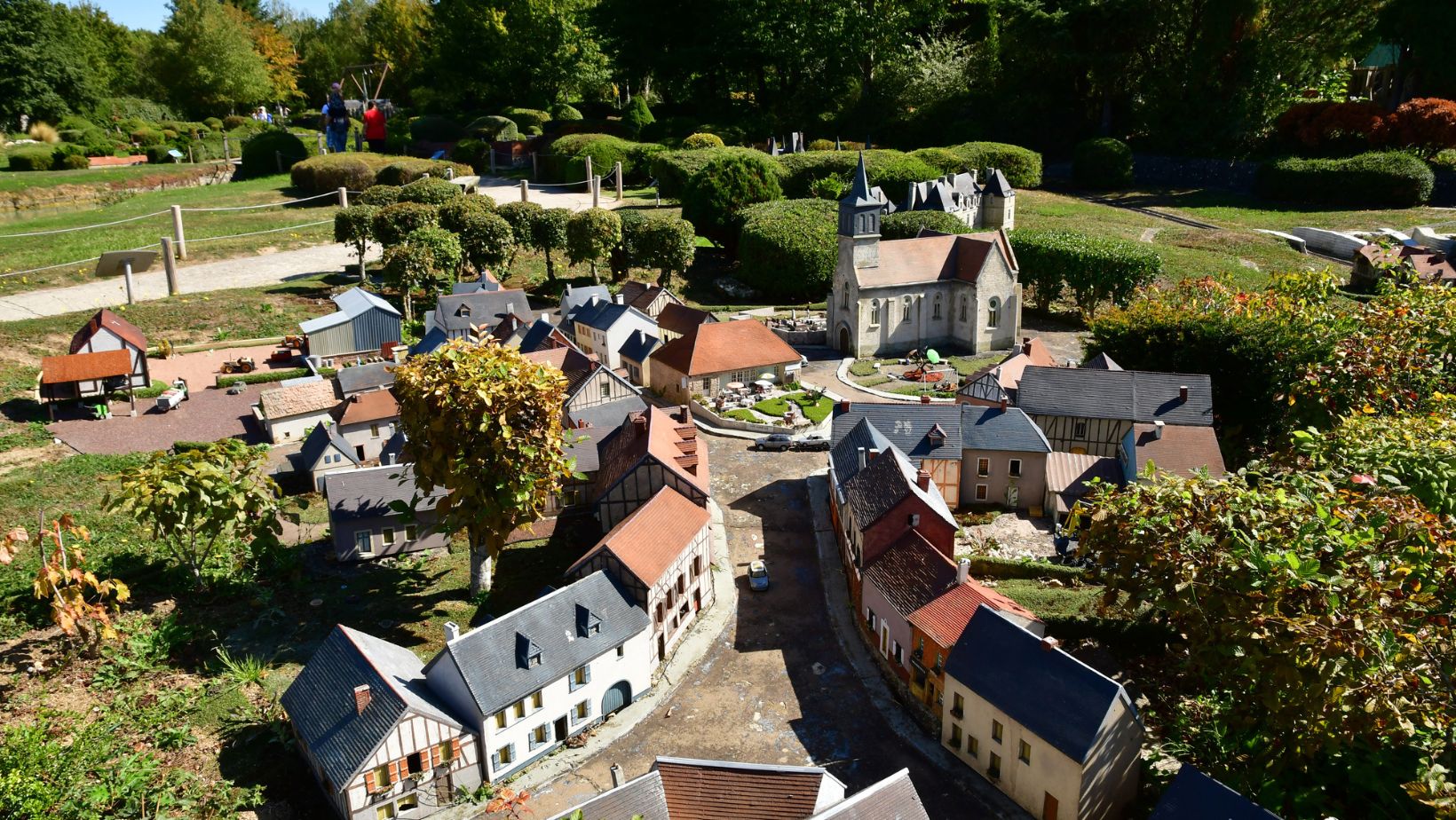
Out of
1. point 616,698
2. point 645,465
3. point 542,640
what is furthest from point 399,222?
point 616,698

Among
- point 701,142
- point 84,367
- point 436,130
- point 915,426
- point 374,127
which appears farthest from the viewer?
point 436,130

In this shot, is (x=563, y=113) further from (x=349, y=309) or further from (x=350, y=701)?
(x=350, y=701)

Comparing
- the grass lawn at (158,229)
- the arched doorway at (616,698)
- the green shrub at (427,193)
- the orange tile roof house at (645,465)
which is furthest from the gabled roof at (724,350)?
the grass lawn at (158,229)

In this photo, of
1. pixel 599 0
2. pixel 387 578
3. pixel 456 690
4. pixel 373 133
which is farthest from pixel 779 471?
pixel 599 0

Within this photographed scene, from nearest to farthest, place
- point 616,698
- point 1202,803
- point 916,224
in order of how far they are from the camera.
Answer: point 1202,803 < point 616,698 < point 916,224

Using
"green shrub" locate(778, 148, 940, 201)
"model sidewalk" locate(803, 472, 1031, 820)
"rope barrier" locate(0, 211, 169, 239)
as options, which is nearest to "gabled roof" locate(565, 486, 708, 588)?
"model sidewalk" locate(803, 472, 1031, 820)

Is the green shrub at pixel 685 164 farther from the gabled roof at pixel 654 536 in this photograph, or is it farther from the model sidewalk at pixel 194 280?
the gabled roof at pixel 654 536

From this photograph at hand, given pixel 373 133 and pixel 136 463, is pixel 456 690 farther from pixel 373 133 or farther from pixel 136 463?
pixel 373 133
